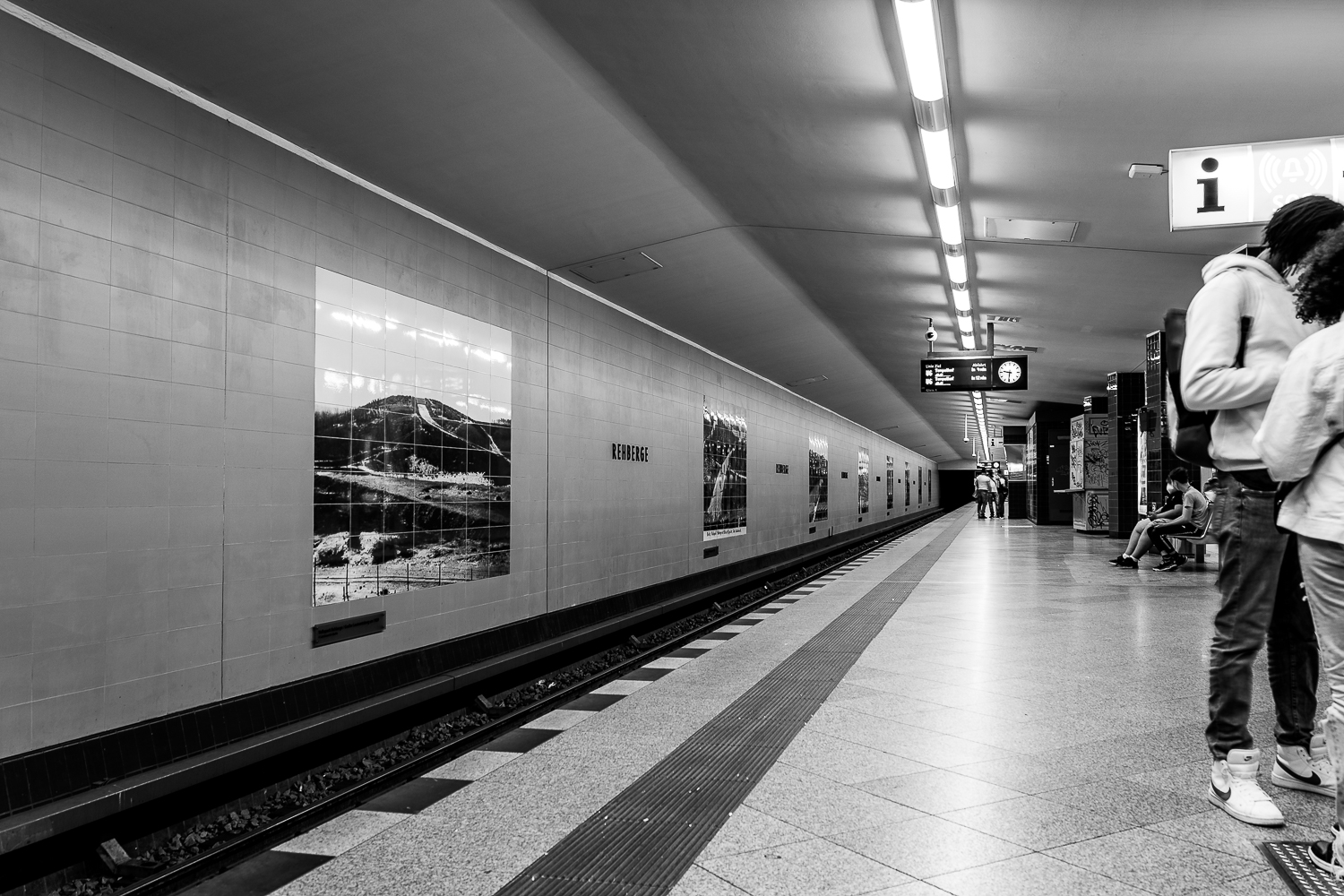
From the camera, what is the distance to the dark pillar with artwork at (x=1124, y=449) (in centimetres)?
1656

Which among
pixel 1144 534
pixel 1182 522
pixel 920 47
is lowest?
pixel 1144 534

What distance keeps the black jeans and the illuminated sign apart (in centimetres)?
271

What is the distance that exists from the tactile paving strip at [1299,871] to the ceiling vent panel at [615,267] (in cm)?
575

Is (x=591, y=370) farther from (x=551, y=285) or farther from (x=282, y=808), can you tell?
(x=282, y=808)

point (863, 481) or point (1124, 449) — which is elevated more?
point (1124, 449)

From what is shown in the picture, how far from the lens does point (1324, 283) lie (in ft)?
6.79

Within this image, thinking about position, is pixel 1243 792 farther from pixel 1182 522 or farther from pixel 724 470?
pixel 724 470

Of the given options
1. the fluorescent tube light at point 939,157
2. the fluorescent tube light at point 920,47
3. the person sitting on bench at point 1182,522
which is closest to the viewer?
the fluorescent tube light at point 920,47

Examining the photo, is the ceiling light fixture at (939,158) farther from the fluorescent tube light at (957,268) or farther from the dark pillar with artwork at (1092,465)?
the dark pillar with artwork at (1092,465)

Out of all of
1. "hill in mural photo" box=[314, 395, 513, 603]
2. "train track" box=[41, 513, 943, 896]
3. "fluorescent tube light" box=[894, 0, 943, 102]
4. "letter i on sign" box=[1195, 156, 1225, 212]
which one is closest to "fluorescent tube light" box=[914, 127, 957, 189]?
"fluorescent tube light" box=[894, 0, 943, 102]

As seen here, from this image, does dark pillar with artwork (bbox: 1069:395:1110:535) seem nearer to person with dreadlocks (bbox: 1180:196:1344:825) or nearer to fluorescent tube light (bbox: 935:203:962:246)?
fluorescent tube light (bbox: 935:203:962:246)

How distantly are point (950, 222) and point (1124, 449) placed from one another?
1230cm

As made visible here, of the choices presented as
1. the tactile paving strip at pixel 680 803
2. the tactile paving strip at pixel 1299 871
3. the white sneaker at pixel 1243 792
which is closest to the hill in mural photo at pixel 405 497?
the tactile paving strip at pixel 680 803

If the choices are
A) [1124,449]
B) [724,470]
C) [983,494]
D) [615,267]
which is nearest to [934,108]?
[615,267]
